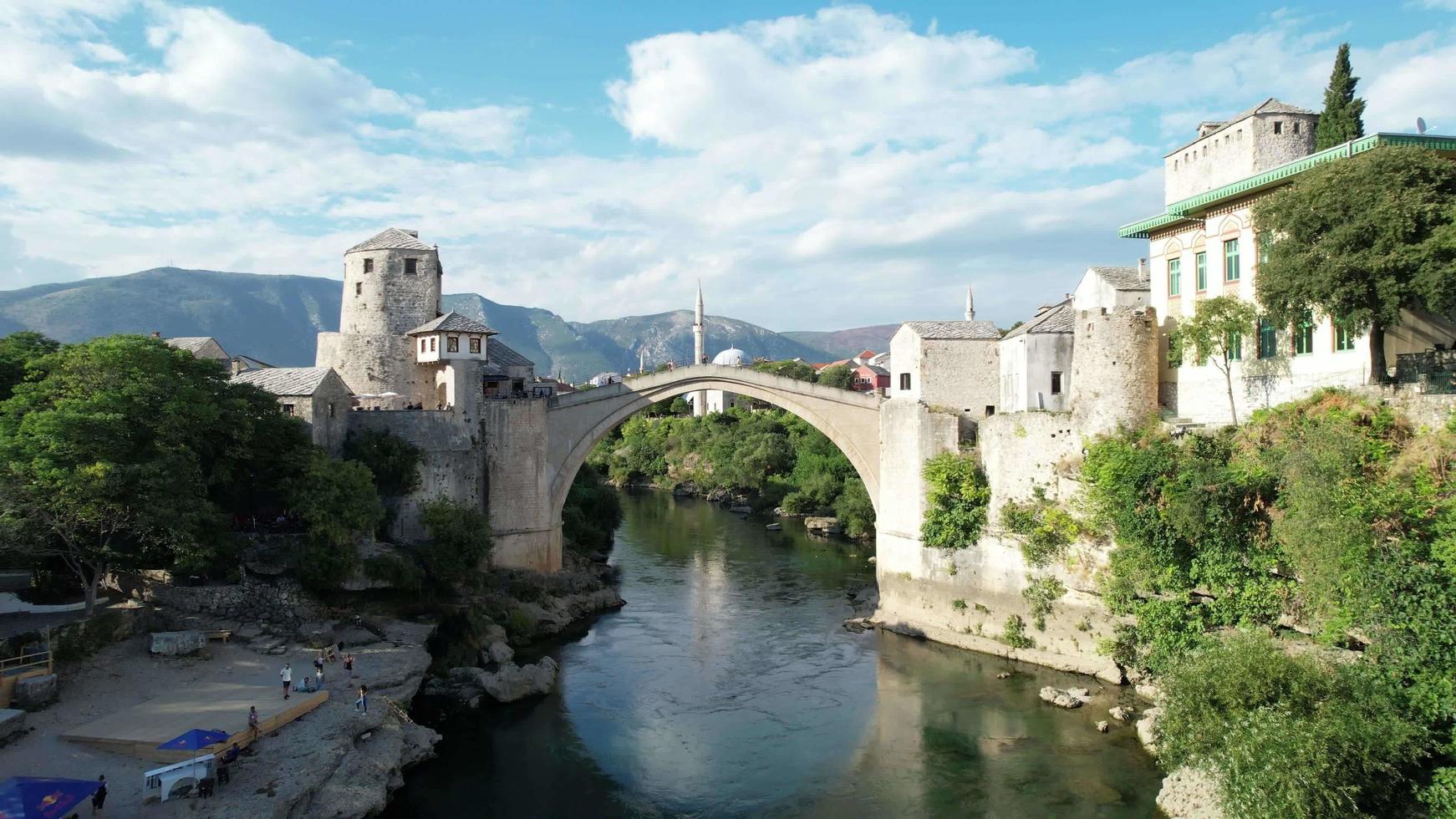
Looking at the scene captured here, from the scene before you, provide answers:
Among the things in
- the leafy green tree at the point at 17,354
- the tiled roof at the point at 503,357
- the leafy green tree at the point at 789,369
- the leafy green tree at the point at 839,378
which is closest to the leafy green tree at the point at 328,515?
the leafy green tree at the point at 17,354

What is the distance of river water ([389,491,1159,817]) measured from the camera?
17.8 m

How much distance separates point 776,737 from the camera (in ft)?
68.2

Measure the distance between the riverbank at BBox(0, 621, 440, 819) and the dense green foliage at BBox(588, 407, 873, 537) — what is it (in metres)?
26.2

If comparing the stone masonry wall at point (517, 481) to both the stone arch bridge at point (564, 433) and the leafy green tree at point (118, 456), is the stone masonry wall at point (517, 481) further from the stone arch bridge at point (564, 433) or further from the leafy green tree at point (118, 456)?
the leafy green tree at point (118, 456)

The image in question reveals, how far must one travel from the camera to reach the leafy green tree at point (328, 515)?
23.9 meters

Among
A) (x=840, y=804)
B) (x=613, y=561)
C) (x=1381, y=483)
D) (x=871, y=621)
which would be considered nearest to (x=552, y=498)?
(x=613, y=561)

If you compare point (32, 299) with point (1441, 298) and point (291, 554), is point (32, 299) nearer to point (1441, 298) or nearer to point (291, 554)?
point (291, 554)

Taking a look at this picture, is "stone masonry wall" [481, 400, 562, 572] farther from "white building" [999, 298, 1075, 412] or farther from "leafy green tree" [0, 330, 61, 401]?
"white building" [999, 298, 1075, 412]

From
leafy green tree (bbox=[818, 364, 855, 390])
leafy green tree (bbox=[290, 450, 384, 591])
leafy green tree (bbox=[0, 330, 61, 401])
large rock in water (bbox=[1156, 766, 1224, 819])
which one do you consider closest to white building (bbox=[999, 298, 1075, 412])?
large rock in water (bbox=[1156, 766, 1224, 819])

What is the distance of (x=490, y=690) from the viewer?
75.6 ft

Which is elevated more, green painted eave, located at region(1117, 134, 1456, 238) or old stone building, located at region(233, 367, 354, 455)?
green painted eave, located at region(1117, 134, 1456, 238)

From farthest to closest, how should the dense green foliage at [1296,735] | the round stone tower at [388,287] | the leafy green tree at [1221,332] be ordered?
the round stone tower at [388,287] → the leafy green tree at [1221,332] → the dense green foliage at [1296,735]

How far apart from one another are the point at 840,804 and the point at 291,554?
15641 mm

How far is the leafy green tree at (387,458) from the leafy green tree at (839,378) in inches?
2049
